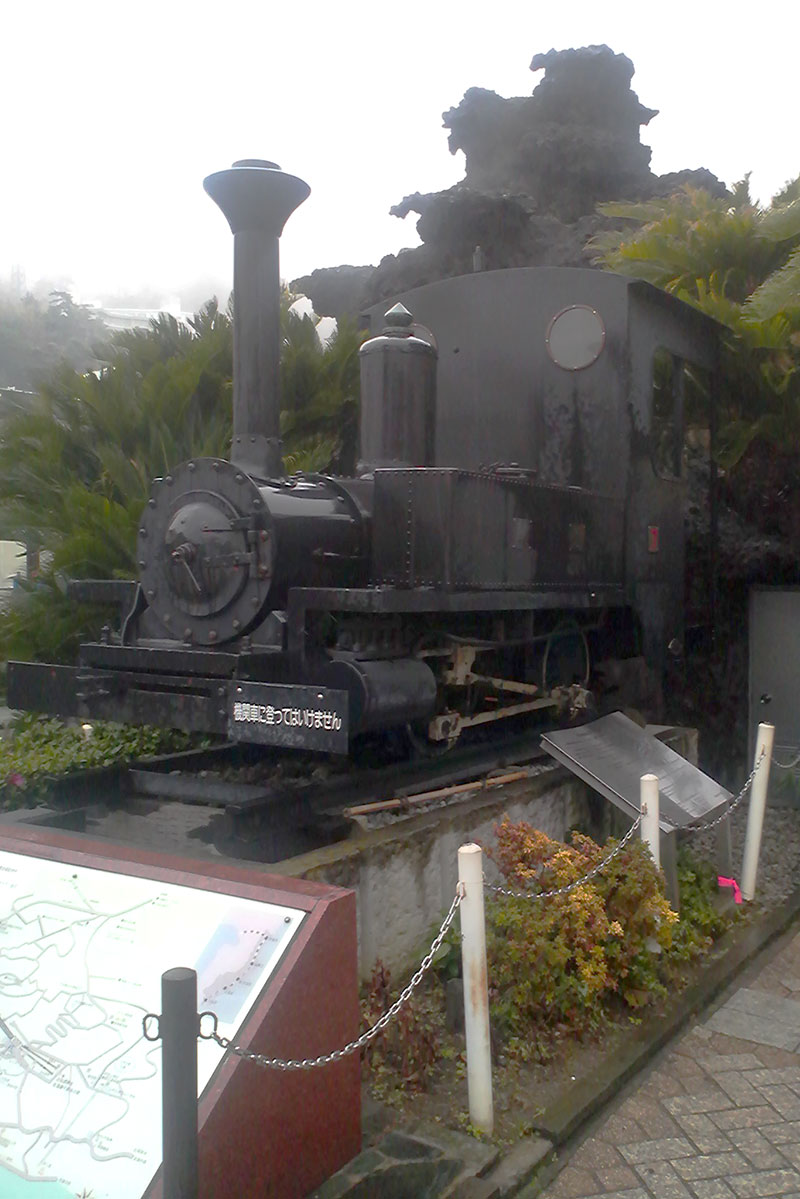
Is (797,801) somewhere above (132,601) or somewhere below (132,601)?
below

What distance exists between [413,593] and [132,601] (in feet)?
4.96

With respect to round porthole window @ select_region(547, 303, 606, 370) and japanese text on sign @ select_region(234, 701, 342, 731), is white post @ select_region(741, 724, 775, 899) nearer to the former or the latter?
round porthole window @ select_region(547, 303, 606, 370)

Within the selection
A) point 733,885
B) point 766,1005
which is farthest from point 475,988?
point 733,885

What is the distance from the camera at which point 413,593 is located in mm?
4180

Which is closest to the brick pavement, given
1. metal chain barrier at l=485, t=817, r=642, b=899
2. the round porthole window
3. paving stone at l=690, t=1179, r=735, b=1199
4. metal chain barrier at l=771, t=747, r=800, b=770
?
paving stone at l=690, t=1179, r=735, b=1199

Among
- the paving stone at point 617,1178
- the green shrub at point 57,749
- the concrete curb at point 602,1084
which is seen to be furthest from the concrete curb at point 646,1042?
the green shrub at point 57,749

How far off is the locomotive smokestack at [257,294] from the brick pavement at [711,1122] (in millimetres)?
2872

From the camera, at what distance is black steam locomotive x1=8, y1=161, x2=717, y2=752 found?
14.0 ft

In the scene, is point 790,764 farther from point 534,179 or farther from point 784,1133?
point 534,179

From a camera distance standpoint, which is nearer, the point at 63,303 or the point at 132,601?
the point at 132,601

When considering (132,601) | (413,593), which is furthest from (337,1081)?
(132,601)

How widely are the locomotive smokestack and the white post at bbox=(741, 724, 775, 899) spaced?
8.78 ft

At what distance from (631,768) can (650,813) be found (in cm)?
73

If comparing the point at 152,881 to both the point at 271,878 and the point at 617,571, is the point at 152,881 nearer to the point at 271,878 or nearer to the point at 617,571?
the point at 271,878
